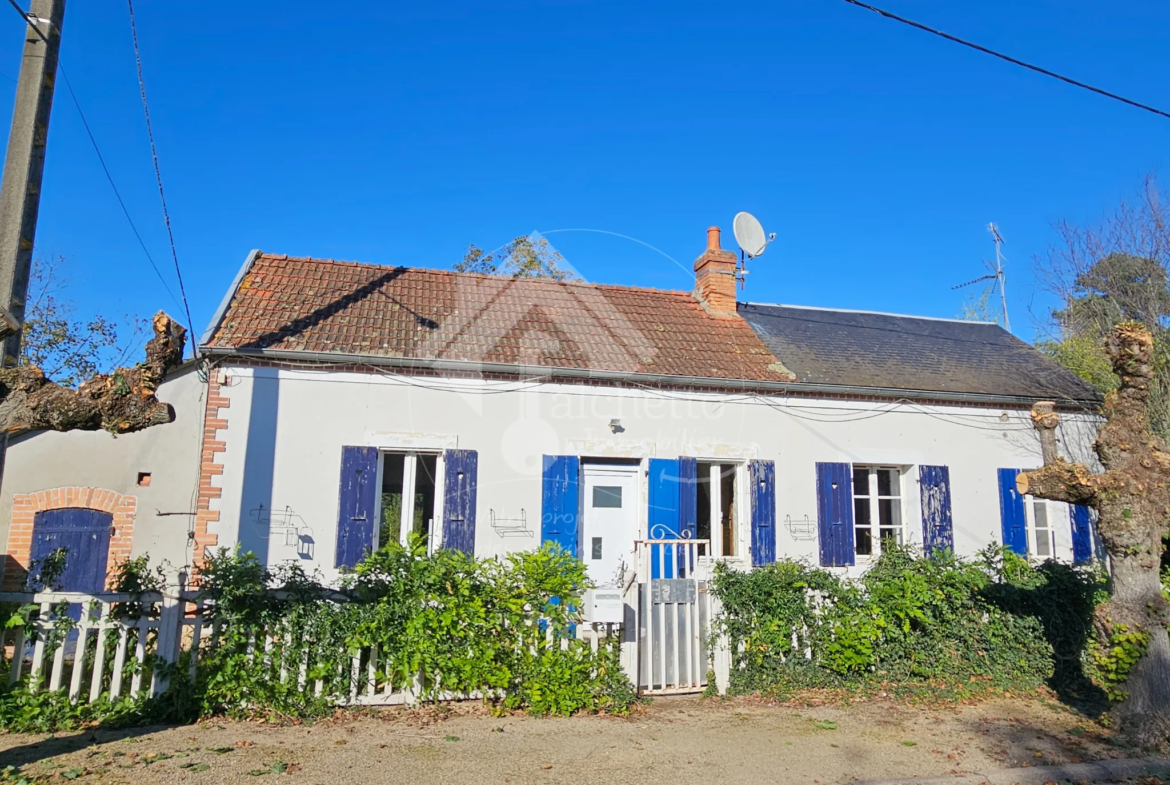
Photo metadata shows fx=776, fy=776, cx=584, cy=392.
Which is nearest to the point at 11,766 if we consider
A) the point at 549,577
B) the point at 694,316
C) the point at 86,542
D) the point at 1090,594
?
the point at 549,577

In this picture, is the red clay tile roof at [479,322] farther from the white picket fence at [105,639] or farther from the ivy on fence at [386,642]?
the ivy on fence at [386,642]

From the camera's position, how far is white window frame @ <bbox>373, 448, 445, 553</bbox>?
930 centimetres

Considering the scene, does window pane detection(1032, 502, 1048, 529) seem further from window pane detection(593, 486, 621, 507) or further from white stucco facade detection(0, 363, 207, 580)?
white stucco facade detection(0, 363, 207, 580)

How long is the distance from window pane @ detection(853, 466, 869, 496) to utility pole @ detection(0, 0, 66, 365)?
9837 millimetres

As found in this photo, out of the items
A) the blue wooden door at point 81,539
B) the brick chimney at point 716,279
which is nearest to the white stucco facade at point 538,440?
the blue wooden door at point 81,539

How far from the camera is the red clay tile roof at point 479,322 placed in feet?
32.1

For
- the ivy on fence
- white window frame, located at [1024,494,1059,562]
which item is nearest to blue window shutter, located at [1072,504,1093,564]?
white window frame, located at [1024,494,1059,562]

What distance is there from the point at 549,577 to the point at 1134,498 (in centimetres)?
472

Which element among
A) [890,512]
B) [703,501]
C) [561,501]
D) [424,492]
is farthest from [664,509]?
[890,512]

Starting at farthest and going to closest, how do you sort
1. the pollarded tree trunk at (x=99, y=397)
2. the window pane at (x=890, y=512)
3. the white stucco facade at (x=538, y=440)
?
the window pane at (x=890, y=512)
the white stucco facade at (x=538, y=440)
the pollarded tree trunk at (x=99, y=397)

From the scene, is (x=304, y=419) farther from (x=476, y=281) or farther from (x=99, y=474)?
(x=476, y=281)

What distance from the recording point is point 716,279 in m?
12.8

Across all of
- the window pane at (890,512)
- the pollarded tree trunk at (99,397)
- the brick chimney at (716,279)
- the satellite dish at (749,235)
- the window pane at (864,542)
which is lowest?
the window pane at (864,542)

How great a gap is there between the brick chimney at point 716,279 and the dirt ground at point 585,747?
24.1 feet
